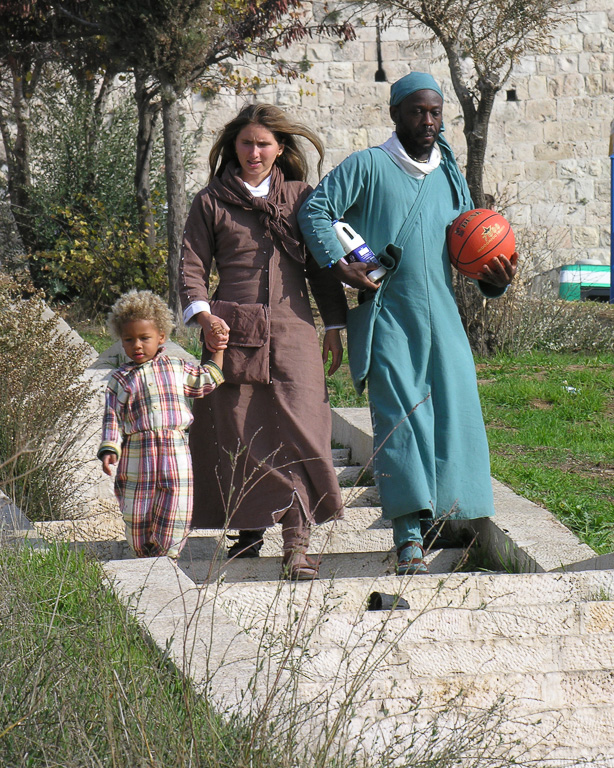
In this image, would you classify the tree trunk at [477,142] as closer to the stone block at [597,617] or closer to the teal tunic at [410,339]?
the teal tunic at [410,339]

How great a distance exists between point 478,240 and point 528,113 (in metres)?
13.0

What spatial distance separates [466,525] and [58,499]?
2022 millimetres

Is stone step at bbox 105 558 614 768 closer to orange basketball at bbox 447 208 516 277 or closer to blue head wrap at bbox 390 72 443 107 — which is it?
orange basketball at bbox 447 208 516 277

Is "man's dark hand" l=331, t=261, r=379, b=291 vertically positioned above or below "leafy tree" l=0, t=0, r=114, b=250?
below

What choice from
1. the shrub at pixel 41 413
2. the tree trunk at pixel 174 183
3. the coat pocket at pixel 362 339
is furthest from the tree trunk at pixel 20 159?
the coat pocket at pixel 362 339

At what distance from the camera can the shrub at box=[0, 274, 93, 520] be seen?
4.89 metres

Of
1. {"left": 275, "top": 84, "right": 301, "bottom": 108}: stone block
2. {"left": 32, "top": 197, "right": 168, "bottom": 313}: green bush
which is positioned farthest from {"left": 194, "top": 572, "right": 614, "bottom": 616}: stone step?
{"left": 275, "top": 84, "right": 301, "bottom": 108}: stone block

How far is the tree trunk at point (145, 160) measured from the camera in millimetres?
11875

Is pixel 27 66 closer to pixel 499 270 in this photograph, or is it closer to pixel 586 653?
pixel 499 270

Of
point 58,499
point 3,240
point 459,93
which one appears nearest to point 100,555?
point 58,499

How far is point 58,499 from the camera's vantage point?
5062 mm

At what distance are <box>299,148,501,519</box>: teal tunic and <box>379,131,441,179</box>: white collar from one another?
26 millimetres

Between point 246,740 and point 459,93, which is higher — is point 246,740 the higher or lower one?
the lower one

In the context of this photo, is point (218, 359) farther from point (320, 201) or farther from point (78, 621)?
point (78, 621)
